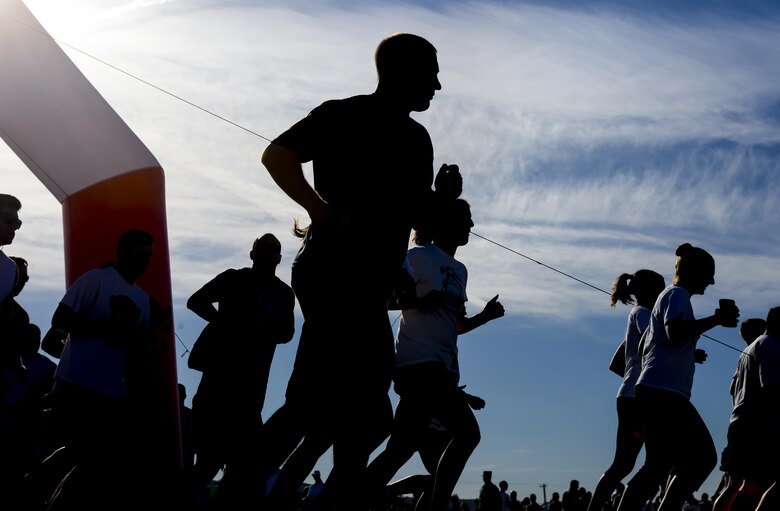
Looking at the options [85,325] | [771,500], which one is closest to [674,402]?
[771,500]

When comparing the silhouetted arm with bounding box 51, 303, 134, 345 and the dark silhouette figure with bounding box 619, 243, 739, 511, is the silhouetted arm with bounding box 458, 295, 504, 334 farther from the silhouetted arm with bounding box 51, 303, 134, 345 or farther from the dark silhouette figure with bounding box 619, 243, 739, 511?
the silhouetted arm with bounding box 51, 303, 134, 345

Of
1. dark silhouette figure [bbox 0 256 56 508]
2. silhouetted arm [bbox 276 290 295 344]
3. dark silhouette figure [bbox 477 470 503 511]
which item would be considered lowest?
dark silhouette figure [bbox 477 470 503 511]

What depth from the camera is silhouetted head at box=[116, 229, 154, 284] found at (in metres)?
→ 5.26

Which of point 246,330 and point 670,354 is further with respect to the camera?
point 246,330

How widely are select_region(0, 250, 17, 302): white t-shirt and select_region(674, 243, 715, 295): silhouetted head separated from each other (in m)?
3.67

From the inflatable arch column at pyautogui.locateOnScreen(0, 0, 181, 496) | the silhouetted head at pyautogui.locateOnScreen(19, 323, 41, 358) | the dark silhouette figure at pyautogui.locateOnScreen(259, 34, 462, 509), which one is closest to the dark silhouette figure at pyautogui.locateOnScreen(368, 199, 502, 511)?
the dark silhouette figure at pyautogui.locateOnScreen(259, 34, 462, 509)

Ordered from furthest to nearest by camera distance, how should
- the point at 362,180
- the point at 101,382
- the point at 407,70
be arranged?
1. the point at 101,382
2. the point at 407,70
3. the point at 362,180

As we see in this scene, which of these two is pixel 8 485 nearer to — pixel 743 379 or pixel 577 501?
pixel 743 379

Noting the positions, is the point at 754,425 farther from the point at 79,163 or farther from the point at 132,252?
the point at 79,163

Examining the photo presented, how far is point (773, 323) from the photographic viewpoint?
6375mm

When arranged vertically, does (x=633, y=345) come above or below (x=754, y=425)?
above

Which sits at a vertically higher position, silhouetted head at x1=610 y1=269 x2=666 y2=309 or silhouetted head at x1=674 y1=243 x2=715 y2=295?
silhouetted head at x1=674 y1=243 x2=715 y2=295

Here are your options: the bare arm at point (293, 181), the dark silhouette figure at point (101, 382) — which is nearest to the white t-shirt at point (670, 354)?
the dark silhouette figure at point (101, 382)

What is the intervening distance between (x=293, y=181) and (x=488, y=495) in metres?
10.0
